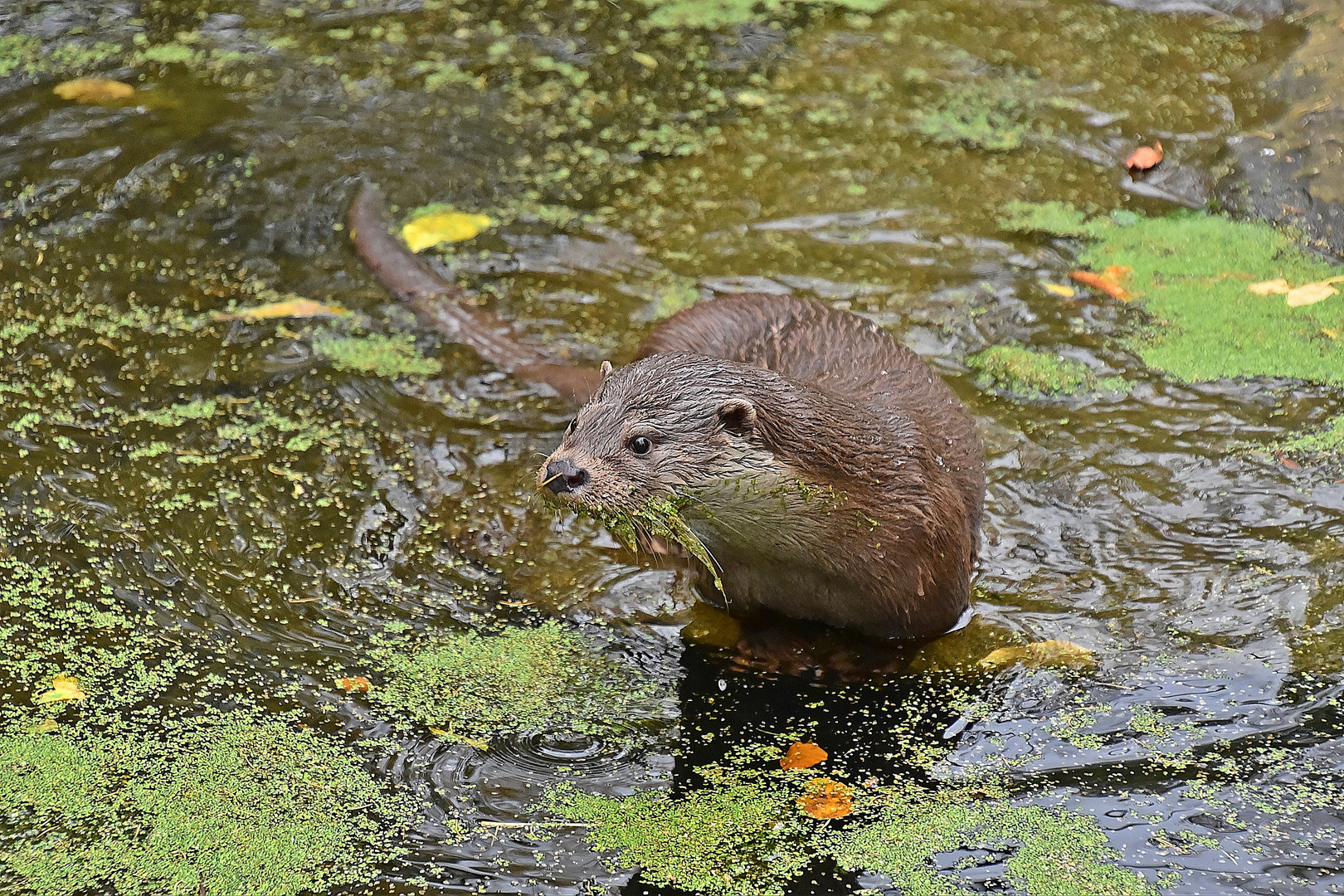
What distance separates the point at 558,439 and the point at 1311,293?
250 cm

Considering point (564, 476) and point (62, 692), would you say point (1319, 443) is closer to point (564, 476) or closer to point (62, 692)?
point (564, 476)

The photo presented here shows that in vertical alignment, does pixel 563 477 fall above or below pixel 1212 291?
above

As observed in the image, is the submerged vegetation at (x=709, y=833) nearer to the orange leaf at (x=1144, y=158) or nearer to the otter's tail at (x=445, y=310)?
the otter's tail at (x=445, y=310)

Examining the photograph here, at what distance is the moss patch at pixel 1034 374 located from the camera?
4.24 m

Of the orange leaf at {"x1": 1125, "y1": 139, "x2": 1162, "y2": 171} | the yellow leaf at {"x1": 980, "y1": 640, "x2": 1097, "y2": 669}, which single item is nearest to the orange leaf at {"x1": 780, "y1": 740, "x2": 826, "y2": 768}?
the yellow leaf at {"x1": 980, "y1": 640, "x2": 1097, "y2": 669}

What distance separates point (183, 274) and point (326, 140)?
3.21ft

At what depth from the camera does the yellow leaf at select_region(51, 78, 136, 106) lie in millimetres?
5492

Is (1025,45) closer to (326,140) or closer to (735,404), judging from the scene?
(326,140)

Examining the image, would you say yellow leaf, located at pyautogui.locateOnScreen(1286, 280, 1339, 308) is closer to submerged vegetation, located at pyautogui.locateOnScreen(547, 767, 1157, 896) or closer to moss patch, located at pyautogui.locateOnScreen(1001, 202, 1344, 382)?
moss patch, located at pyautogui.locateOnScreen(1001, 202, 1344, 382)

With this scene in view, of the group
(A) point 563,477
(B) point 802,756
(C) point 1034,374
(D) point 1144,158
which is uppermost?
(A) point 563,477

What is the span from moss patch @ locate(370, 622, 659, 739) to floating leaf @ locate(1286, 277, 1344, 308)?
2.66 m

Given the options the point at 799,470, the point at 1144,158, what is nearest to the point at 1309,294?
the point at 1144,158

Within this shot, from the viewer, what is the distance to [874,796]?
2805mm

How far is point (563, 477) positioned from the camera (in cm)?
281
